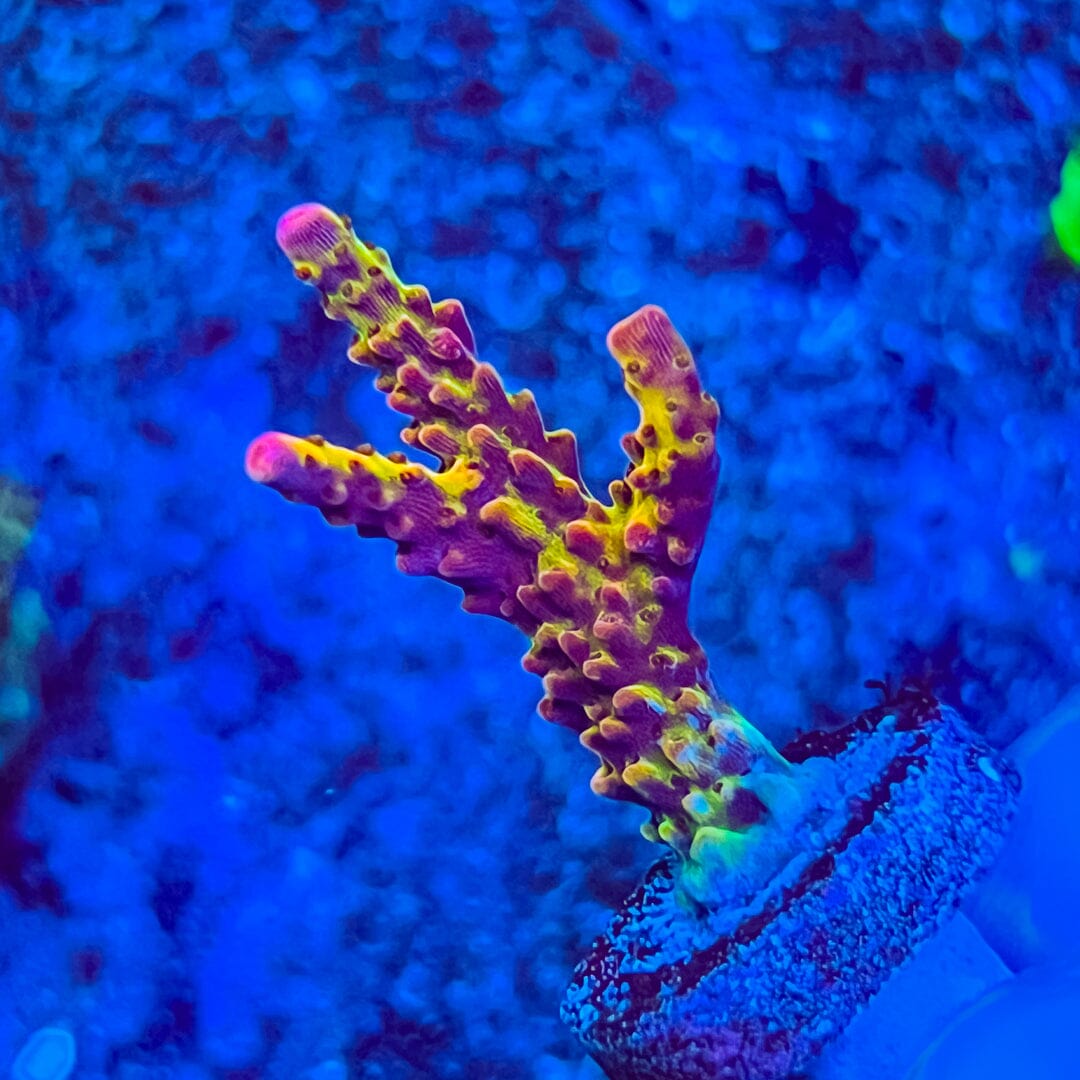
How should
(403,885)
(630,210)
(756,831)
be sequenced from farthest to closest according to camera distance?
1. (630,210)
2. (403,885)
3. (756,831)

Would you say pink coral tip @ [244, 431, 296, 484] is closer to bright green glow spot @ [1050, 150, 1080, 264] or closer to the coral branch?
the coral branch

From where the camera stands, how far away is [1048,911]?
1.29m

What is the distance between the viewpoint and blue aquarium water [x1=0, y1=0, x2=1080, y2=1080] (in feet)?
5.29

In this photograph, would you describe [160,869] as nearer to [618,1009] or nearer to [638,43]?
[618,1009]

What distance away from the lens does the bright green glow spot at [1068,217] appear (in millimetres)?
1745

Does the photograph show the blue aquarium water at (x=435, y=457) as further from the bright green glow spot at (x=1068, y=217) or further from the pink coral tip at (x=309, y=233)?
the pink coral tip at (x=309, y=233)

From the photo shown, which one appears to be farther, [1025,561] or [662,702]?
[1025,561]

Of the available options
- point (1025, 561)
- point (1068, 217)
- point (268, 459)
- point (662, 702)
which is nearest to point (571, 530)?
point (662, 702)

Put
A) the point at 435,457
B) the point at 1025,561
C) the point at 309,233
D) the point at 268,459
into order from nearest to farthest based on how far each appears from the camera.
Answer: the point at 268,459 < the point at 309,233 < the point at 435,457 < the point at 1025,561

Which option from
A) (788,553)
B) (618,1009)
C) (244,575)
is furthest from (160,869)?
(788,553)

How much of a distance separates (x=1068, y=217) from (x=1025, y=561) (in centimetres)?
58

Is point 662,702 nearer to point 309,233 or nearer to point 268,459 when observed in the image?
point 268,459

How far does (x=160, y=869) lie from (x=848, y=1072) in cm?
104

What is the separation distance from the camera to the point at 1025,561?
5.54 feet
